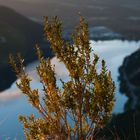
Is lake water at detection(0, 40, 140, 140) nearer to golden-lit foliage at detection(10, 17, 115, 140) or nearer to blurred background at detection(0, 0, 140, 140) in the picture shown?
blurred background at detection(0, 0, 140, 140)

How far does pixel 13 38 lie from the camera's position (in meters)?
166

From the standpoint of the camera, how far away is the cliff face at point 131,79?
333 ft

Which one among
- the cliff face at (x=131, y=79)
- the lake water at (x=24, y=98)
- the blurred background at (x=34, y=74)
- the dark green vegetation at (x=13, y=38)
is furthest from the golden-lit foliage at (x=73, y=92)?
the dark green vegetation at (x=13, y=38)

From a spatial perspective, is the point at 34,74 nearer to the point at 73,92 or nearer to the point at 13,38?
the point at 13,38

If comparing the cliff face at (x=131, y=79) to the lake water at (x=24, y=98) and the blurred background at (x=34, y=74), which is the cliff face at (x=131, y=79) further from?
the lake water at (x=24, y=98)

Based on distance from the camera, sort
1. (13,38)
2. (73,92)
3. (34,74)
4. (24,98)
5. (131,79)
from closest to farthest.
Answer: (73,92) < (24,98) < (131,79) < (34,74) < (13,38)

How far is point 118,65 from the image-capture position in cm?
13850

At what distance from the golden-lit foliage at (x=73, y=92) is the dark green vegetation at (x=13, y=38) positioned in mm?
106517

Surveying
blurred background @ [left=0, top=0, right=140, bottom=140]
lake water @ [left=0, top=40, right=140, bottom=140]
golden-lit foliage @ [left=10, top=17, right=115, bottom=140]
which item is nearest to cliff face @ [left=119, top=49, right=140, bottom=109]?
blurred background @ [left=0, top=0, right=140, bottom=140]

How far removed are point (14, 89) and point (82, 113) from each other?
338 feet

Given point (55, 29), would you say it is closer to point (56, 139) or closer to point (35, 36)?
point (56, 139)

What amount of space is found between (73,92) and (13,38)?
155893 millimetres

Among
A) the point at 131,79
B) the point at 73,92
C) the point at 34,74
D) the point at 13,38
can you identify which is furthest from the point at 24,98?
the point at 73,92

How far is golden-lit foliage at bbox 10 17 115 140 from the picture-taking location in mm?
11992
